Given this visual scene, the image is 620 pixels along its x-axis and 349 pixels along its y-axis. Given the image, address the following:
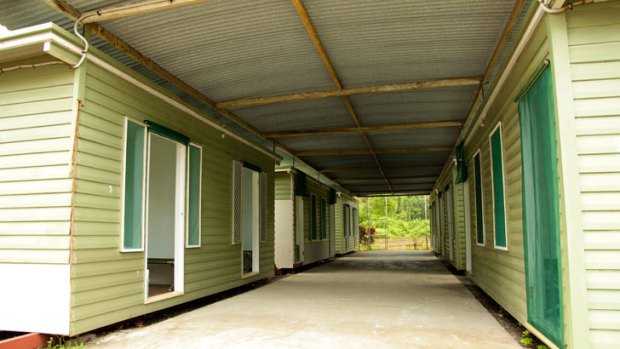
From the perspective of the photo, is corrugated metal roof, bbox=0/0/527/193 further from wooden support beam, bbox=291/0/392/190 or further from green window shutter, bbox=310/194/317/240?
green window shutter, bbox=310/194/317/240

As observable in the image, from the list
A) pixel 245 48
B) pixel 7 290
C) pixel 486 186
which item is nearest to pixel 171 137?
pixel 245 48

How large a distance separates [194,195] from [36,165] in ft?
7.51

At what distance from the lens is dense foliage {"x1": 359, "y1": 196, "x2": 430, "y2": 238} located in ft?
110

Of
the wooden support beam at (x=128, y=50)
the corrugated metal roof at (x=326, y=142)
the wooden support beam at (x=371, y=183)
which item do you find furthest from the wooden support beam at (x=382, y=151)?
the wooden support beam at (x=371, y=183)

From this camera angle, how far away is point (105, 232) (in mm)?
4504

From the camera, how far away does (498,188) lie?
5715mm

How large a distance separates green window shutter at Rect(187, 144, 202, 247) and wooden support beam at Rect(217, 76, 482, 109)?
3.53 ft

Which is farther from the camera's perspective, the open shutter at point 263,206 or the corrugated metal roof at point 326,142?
the corrugated metal roof at point 326,142

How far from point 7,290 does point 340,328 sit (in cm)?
319

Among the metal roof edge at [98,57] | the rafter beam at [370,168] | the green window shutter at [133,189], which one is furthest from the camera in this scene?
the rafter beam at [370,168]

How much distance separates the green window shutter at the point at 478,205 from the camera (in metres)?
7.12

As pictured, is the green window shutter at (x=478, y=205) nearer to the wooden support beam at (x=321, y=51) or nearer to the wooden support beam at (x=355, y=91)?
the wooden support beam at (x=355, y=91)

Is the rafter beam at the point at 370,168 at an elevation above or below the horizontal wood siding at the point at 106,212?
above

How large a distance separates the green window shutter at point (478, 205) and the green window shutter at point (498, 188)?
1.09m
